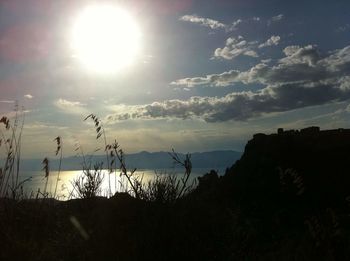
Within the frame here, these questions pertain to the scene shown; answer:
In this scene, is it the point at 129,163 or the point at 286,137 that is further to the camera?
the point at 286,137

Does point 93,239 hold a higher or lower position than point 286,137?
lower

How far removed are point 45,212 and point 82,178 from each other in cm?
107

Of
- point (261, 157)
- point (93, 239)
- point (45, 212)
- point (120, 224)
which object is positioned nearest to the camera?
point (93, 239)

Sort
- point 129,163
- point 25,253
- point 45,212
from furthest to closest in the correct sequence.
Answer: point 45,212
point 129,163
point 25,253

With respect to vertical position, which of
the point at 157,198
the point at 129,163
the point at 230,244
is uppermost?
the point at 129,163

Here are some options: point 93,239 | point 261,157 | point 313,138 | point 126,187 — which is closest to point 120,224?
point 93,239

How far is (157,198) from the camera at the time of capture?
25.8 feet

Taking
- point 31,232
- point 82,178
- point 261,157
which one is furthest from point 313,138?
point 31,232

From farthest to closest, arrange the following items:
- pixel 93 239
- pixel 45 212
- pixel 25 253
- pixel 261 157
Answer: pixel 261 157 → pixel 45 212 → pixel 93 239 → pixel 25 253

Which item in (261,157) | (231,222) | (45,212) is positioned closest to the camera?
(231,222)

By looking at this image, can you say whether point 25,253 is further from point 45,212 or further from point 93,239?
point 45,212

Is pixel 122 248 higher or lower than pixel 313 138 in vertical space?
lower

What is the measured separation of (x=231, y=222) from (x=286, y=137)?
28331 millimetres

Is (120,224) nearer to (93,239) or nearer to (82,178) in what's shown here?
(93,239)
